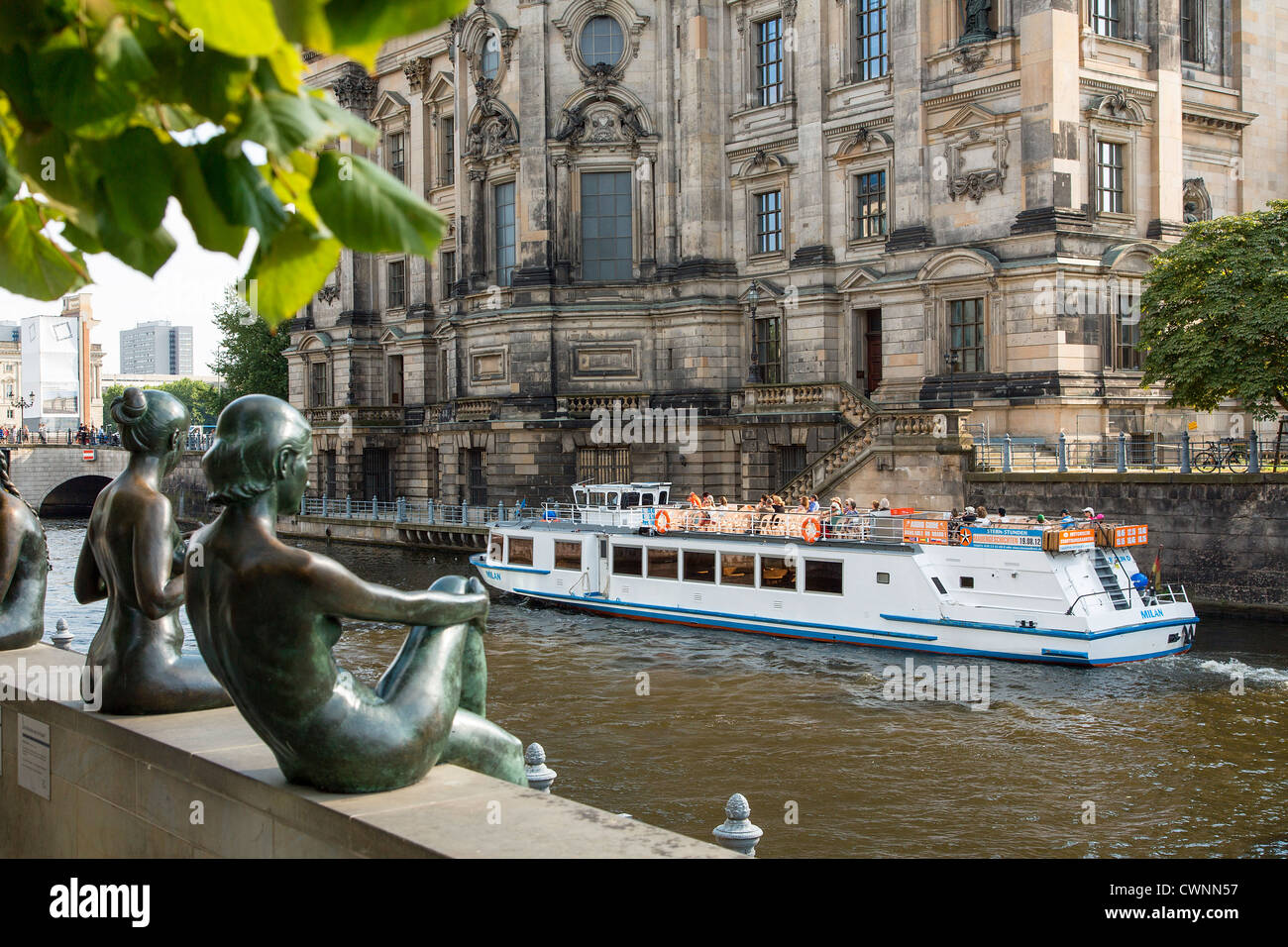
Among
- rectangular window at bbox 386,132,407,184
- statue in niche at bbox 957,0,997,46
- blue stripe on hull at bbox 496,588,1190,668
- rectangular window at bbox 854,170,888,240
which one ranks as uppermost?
rectangular window at bbox 386,132,407,184

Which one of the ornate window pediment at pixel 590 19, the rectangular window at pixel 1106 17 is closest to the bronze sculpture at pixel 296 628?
the rectangular window at pixel 1106 17

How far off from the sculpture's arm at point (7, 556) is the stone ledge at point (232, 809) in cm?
170

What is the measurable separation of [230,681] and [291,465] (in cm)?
93

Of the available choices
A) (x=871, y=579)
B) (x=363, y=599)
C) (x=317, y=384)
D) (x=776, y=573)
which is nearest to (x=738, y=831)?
(x=363, y=599)

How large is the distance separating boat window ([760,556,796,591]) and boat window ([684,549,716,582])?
58.2 inches

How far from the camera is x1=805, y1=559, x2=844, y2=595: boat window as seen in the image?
28938 millimetres

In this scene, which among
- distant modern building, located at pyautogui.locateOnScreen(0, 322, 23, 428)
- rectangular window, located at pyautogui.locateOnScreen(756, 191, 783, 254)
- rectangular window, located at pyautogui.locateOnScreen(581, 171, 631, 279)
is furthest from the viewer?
distant modern building, located at pyautogui.locateOnScreen(0, 322, 23, 428)

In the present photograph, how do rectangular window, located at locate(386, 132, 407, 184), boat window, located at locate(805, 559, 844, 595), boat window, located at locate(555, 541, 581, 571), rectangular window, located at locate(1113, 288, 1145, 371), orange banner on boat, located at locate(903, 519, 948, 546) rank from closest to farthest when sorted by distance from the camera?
1. orange banner on boat, located at locate(903, 519, 948, 546)
2. boat window, located at locate(805, 559, 844, 595)
3. boat window, located at locate(555, 541, 581, 571)
4. rectangular window, located at locate(1113, 288, 1145, 371)
5. rectangular window, located at locate(386, 132, 407, 184)

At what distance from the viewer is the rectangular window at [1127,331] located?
36.9m

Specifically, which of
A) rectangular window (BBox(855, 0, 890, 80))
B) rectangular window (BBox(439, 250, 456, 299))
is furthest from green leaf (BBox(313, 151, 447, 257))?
rectangular window (BBox(439, 250, 456, 299))

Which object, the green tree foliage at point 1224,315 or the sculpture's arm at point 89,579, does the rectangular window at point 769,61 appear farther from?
the sculpture's arm at point 89,579

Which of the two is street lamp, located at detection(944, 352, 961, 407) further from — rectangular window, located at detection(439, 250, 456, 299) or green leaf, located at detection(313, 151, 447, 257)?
green leaf, located at detection(313, 151, 447, 257)
